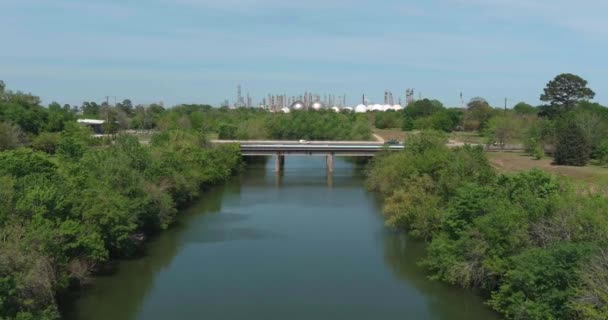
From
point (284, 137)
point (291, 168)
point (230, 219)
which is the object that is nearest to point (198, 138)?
point (291, 168)

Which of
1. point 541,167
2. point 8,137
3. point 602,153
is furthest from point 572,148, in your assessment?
point 8,137

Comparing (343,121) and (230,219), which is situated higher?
(343,121)

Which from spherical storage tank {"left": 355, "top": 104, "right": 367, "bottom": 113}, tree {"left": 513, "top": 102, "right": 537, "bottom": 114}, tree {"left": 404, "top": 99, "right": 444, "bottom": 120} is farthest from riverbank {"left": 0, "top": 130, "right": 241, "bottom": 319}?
spherical storage tank {"left": 355, "top": 104, "right": 367, "bottom": 113}

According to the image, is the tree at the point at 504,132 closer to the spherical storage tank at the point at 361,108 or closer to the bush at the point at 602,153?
the bush at the point at 602,153

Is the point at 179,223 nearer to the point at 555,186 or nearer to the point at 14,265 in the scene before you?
the point at 14,265

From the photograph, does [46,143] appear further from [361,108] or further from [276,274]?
[361,108]

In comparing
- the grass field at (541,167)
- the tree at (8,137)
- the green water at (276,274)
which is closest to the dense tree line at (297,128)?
the grass field at (541,167)

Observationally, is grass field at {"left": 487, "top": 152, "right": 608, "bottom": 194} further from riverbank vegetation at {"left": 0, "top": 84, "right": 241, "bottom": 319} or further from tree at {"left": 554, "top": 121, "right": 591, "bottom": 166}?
riverbank vegetation at {"left": 0, "top": 84, "right": 241, "bottom": 319}
